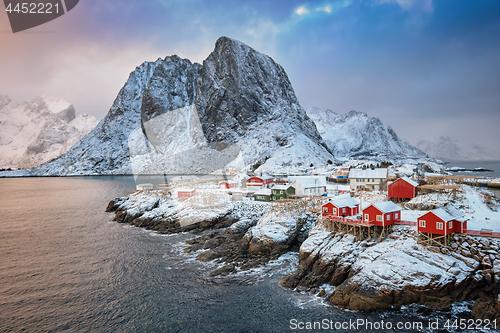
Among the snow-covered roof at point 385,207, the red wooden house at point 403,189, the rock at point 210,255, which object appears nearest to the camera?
the snow-covered roof at point 385,207

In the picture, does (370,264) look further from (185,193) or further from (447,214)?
(185,193)

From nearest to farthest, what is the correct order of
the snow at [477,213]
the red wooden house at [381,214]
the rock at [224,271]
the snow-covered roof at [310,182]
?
the snow at [477,213], the rock at [224,271], the red wooden house at [381,214], the snow-covered roof at [310,182]

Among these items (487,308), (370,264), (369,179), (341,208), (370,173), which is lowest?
(487,308)

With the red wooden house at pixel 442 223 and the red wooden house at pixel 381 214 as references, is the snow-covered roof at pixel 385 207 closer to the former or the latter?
the red wooden house at pixel 381 214

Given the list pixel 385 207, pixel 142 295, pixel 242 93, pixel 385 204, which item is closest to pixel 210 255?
pixel 142 295

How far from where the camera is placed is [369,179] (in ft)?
178

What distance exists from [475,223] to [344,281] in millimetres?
15755

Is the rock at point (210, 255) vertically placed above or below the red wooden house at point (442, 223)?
below

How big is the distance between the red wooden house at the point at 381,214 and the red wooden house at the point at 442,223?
3.18 m

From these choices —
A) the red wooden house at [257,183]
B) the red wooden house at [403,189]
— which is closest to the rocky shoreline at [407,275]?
the red wooden house at [403,189]

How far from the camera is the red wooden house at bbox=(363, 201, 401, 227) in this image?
26.9 meters

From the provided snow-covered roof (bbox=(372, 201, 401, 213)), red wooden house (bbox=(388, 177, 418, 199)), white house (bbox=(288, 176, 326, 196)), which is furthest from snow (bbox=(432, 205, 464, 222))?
white house (bbox=(288, 176, 326, 196))

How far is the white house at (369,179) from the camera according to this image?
175 feet

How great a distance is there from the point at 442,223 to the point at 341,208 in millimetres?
9990
